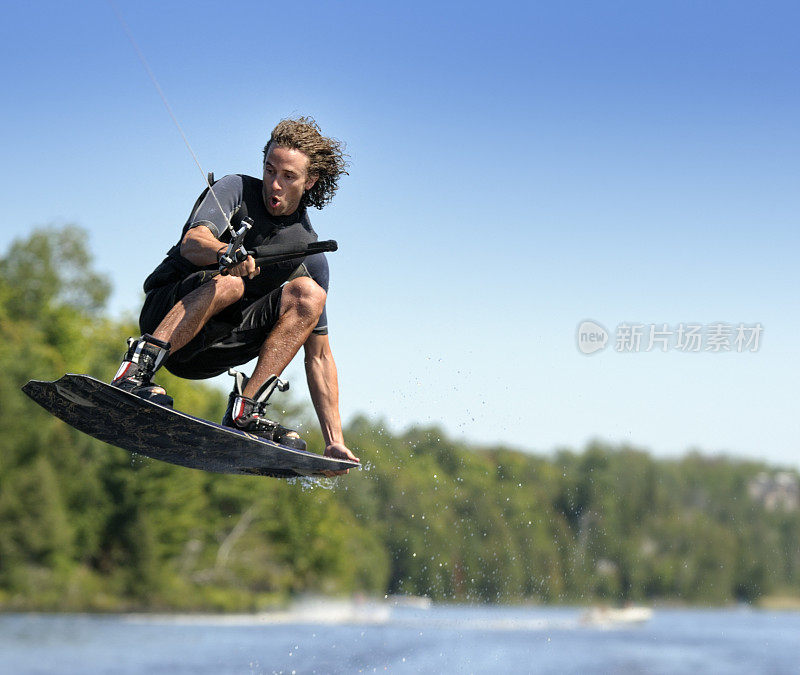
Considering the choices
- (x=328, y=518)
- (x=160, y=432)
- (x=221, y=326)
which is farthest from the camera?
(x=328, y=518)

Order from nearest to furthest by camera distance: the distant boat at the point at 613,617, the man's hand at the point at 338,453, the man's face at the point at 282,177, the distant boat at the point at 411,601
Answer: the man's face at the point at 282,177 < the man's hand at the point at 338,453 < the distant boat at the point at 613,617 < the distant boat at the point at 411,601

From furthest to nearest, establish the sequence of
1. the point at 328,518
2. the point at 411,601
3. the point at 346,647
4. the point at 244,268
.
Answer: the point at 411,601 < the point at 328,518 < the point at 346,647 < the point at 244,268

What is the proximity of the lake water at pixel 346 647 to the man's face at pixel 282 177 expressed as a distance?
3276 cm

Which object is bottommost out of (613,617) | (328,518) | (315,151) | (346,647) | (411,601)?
(411,601)

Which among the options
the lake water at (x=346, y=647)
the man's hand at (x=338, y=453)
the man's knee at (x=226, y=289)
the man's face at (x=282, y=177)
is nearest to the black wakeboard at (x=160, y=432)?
the man's hand at (x=338, y=453)

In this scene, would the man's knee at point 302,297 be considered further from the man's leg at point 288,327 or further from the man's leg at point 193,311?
the man's leg at point 193,311

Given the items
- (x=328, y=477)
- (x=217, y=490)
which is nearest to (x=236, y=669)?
(x=217, y=490)

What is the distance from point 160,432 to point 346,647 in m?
45.3

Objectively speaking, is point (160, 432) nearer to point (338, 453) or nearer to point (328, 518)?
point (338, 453)

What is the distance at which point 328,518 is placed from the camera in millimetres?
65500

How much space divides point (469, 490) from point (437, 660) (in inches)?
1779

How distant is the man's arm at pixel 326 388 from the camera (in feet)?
25.2

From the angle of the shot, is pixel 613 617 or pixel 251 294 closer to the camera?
pixel 251 294

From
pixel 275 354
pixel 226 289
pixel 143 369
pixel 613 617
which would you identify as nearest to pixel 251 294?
pixel 226 289
